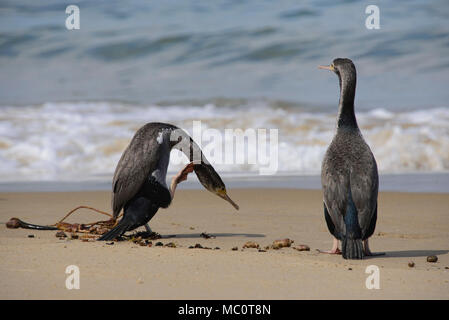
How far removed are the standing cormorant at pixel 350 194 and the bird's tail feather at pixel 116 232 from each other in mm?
1765

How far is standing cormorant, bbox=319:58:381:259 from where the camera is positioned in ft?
18.1

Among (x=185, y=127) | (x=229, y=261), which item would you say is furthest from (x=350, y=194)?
(x=185, y=127)

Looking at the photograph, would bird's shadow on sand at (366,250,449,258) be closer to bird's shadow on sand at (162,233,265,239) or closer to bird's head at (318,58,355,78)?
bird's shadow on sand at (162,233,265,239)

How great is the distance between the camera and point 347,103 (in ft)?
20.4

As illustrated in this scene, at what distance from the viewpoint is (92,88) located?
76.9 ft

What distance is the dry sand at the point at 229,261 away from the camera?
4215 mm

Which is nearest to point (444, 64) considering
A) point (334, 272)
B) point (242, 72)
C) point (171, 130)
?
point (242, 72)

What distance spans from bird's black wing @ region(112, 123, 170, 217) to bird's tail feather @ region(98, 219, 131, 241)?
0.85ft

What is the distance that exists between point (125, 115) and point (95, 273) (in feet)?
50.7

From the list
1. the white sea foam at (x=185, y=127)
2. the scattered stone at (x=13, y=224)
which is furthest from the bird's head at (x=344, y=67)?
the white sea foam at (x=185, y=127)

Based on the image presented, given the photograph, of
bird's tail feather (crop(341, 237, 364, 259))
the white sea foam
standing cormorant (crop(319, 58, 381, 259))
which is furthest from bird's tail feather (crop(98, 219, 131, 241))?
the white sea foam

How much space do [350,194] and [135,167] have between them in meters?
1.99

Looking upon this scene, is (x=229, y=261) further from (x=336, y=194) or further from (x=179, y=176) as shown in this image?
(x=179, y=176)

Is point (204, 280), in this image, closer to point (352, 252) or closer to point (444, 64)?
point (352, 252)
